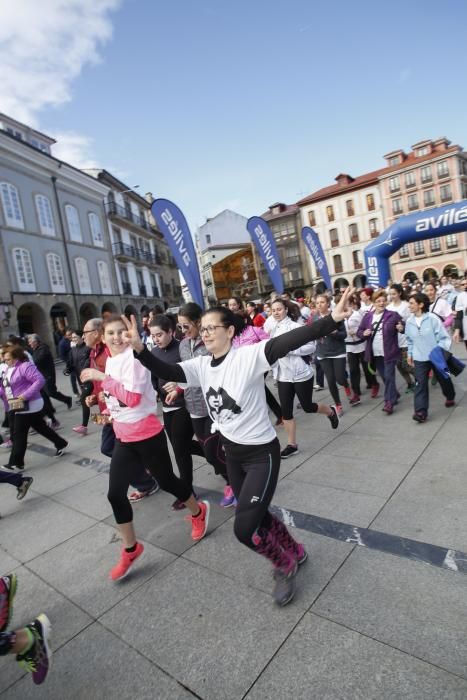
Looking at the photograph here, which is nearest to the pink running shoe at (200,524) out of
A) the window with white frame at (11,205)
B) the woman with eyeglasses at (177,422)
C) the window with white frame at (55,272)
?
the woman with eyeglasses at (177,422)

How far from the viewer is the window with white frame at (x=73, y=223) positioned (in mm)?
23906

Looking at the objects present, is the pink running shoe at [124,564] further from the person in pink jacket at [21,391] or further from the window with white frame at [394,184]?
the window with white frame at [394,184]

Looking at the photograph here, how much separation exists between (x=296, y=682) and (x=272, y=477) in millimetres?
934

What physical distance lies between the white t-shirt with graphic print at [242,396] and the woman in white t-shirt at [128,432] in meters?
0.70

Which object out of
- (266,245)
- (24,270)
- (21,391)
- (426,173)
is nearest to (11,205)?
(24,270)

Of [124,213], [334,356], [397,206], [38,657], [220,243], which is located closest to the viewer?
[38,657]

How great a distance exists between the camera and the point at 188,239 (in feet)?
29.2

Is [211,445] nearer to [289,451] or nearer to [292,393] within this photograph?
[289,451]

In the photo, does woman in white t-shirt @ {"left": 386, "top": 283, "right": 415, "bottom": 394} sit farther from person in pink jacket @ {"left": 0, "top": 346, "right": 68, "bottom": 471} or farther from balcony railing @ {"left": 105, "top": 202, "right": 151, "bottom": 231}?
balcony railing @ {"left": 105, "top": 202, "right": 151, "bottom": 231}

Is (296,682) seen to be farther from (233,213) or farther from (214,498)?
(233,213)

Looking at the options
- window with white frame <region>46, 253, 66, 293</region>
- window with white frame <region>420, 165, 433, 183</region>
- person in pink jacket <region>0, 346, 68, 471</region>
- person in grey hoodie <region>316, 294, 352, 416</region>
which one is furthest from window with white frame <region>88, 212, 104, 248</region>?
window with white frame <region>420, 165, 433, 183</region>

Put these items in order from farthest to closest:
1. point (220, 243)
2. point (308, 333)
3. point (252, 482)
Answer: point (220, 243) → point (252, 482) → point (308, 333)

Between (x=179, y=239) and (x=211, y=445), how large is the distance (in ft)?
21.3

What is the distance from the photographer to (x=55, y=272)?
22.4 meters
